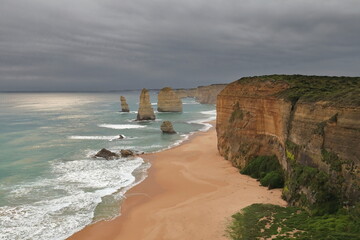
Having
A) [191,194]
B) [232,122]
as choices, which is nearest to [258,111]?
[232,122]

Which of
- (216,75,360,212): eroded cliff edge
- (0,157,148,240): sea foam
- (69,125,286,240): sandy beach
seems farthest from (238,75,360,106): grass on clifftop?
(0,157,148,240): sea foam

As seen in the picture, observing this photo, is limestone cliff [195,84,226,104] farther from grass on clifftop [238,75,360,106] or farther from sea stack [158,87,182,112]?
grass on clifftop [238,75,360,106]

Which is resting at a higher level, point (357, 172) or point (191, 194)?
point (357, 172)

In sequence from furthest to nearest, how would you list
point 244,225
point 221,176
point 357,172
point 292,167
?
point 221,176
point 292,167
point 244,225
point 357,172

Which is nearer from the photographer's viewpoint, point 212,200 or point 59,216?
point 59,216

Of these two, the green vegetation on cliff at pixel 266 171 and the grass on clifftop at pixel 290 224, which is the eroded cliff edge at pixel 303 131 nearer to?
the green vegetation on cliff at pixel 266 171

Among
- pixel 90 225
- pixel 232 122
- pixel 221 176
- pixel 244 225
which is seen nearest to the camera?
pixel 244 225

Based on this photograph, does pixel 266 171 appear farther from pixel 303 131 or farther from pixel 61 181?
pixel 61 181

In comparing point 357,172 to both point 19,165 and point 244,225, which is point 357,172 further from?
point 19,165

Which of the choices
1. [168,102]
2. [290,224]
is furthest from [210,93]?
[290,224]
